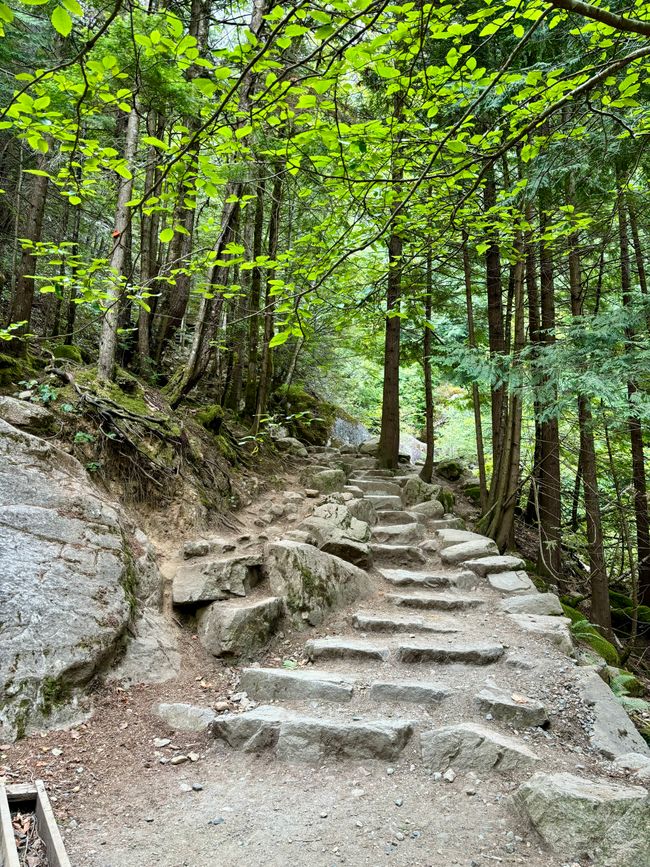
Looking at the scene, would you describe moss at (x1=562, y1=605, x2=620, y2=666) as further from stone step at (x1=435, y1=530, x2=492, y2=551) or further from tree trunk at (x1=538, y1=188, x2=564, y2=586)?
tree trunk at (x1=538, y1=188, x2=564, y2=586)

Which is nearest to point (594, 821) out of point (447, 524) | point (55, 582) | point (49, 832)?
point (49, 832)

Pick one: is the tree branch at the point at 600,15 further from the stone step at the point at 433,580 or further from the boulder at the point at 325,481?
the boulder at the point at 325,481

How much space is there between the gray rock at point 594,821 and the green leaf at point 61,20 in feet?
13.7

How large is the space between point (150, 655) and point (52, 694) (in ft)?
2.83

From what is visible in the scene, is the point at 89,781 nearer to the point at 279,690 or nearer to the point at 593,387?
the point at 279,690

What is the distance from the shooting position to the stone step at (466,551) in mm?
7312

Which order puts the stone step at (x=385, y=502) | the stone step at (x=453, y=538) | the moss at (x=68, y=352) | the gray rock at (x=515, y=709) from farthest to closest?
the stone step at (x=385, y=502), the stone step at (x=453, y=538), the moss at (x=68, y=352), the gray rock at (x=515, y=709)

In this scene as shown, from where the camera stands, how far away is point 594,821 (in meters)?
2.67

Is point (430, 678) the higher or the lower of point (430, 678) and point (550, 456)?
the lower

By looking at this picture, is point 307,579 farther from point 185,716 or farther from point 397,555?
point 397,555

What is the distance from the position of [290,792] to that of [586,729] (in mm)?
2187

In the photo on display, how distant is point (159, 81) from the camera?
6.52m

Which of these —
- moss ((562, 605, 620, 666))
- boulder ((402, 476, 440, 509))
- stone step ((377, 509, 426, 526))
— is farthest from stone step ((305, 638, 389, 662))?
boulder ((402, 476, 440, 509))

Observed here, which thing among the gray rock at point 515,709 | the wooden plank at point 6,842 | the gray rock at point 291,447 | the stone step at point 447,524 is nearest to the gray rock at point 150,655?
the wooden plank at point 6,842
